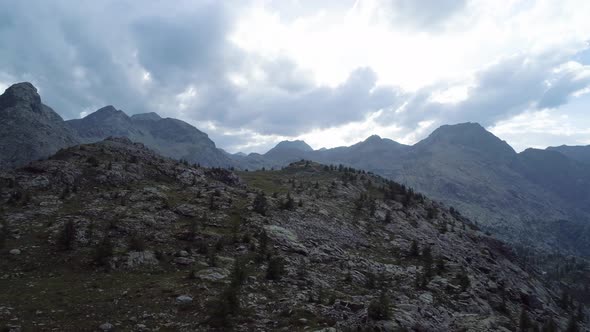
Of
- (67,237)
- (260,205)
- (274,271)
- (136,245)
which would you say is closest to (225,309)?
(274,271)

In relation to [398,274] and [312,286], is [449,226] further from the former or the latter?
[312,286]

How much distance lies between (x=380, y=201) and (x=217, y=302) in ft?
221

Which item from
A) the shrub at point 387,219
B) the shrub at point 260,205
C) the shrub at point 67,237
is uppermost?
the shrub at point 260,205

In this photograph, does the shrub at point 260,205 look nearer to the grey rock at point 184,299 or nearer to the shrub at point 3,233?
the grey rock at point 184,299

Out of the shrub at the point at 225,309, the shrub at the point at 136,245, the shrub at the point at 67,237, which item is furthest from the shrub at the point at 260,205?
the shrub at the point at 225,309

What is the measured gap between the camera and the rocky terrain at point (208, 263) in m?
21.7

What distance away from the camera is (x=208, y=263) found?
102 ft

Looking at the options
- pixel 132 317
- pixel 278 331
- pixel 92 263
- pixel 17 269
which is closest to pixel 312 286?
pixel 278 331

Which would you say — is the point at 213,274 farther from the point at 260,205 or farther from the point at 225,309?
the point at 260,205

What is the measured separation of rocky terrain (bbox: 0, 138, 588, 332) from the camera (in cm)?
2166

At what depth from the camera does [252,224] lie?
44.8 metres

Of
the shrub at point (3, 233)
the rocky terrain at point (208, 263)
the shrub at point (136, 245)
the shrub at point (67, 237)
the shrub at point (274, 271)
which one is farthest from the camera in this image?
the shrub at point (136, 245)

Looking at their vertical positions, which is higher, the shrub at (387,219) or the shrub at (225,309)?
the shrub at (387,219)

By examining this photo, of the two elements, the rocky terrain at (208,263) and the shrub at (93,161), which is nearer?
the rocky terrain at (208,263)
